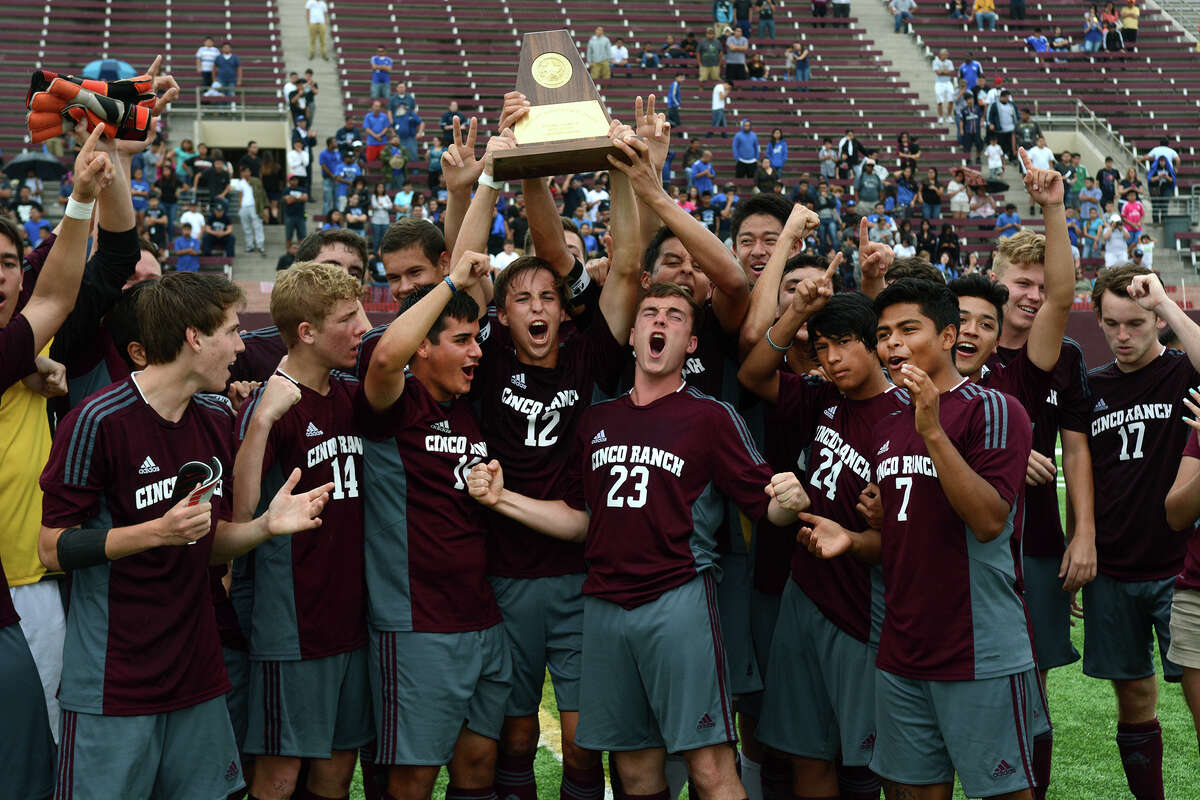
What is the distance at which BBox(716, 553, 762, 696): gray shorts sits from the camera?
16.6ft

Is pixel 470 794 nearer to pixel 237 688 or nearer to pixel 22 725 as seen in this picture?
pixel 237 688

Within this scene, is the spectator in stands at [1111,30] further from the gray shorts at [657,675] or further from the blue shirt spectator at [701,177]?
the gray shorts at [657,675]

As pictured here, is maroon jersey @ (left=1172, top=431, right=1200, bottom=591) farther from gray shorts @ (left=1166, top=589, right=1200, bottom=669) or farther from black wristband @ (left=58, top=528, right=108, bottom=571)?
black wristband @ (left=58, top=528, right=108, bottom=571)

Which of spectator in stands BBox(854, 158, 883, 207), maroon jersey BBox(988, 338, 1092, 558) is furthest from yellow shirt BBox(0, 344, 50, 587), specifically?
spectator in stands BBox(854, 158, 883, 207)

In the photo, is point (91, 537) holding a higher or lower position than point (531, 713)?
higher

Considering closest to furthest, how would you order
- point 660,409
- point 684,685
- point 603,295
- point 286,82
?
point 684,685 < point 660,409 < point 603,295 < point 286,82

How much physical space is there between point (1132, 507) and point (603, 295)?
2653mm

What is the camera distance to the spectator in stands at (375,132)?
2542 centimetres

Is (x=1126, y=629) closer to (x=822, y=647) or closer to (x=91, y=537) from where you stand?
(x=822, y=647)

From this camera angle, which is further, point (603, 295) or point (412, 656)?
point (603, 295)

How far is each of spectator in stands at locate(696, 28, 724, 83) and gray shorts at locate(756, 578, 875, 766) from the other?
27.7 metres

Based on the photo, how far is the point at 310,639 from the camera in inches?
182

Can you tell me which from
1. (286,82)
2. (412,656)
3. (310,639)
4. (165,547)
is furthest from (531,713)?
Result: (286,82)

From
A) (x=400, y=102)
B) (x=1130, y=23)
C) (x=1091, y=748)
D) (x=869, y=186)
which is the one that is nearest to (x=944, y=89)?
(x=869, y=186)
